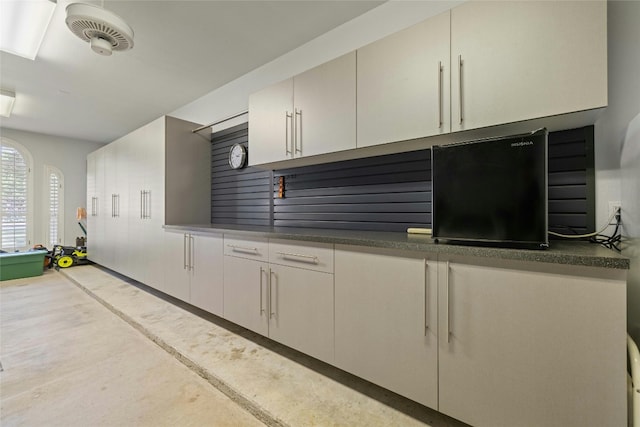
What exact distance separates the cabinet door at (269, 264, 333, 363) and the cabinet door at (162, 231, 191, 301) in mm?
1389

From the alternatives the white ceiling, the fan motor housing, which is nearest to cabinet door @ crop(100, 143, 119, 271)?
the white ceiling

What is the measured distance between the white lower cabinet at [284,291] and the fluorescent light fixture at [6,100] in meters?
4.08

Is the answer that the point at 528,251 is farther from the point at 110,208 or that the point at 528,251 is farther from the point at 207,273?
the point at 110,208

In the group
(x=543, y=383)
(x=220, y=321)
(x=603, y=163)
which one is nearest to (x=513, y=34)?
(x=603, y=163)

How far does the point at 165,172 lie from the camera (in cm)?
328

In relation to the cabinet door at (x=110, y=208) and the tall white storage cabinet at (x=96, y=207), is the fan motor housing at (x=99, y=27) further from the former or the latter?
the tall white storage cabinet at (x=96, y=207)

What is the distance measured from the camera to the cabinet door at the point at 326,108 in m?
1.92

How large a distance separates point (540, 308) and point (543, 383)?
294mm

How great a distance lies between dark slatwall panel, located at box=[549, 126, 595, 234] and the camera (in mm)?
1459

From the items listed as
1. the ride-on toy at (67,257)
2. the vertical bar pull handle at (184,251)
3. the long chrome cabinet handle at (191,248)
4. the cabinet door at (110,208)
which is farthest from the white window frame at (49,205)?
the long chrome cabinet handle at (191,248)

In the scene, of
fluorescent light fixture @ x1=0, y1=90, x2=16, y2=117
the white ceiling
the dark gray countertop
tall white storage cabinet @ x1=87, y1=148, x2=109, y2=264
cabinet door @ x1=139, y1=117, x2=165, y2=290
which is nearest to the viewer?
the dark gray countertop

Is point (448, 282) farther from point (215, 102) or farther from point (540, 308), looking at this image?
point (215, 102)

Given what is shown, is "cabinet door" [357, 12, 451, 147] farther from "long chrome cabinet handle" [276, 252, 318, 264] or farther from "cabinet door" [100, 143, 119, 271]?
"cabinet door" [100, 143, 119, 271]

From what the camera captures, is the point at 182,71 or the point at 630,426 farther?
the point at 182,71
